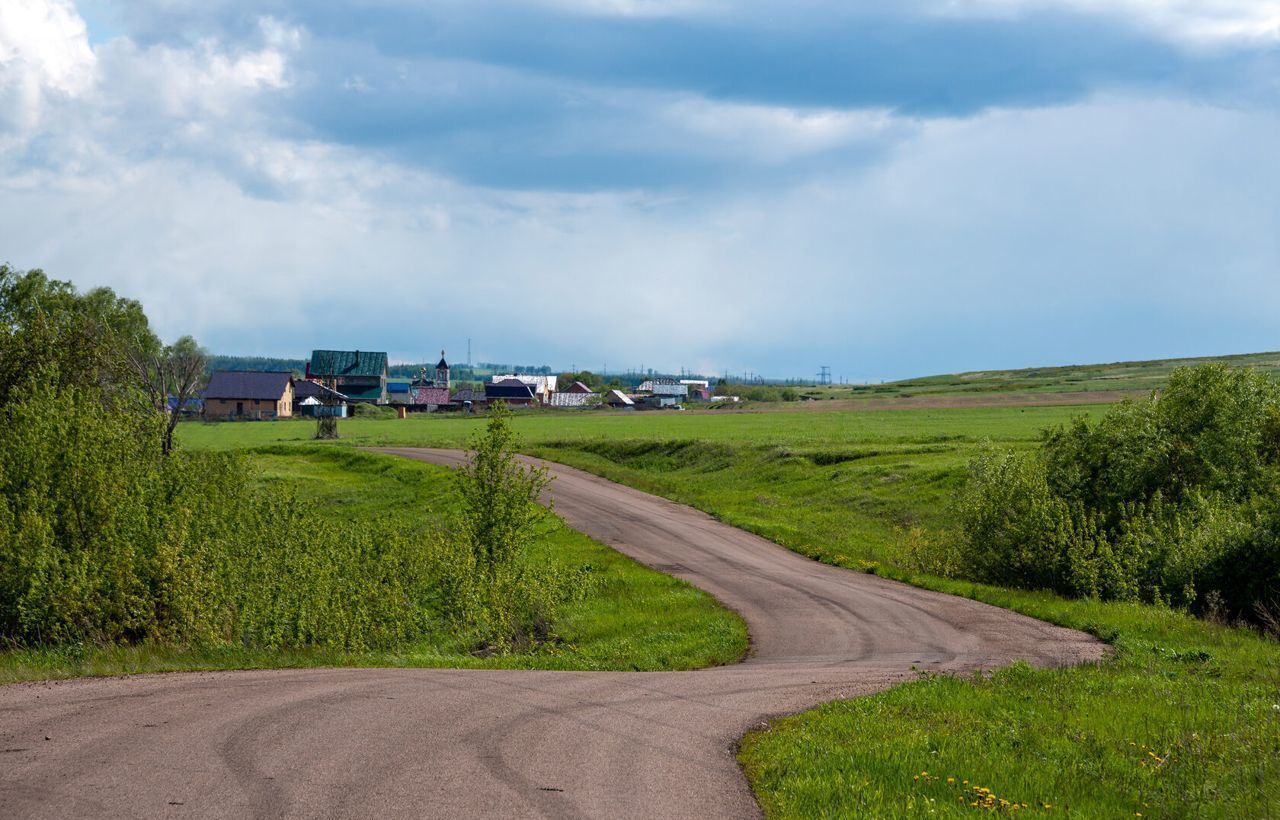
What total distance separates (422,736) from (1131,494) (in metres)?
25.8

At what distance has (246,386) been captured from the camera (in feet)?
497

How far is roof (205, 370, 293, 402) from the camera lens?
491ft

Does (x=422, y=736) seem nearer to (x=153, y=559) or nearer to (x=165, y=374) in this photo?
(x=153, y=559)

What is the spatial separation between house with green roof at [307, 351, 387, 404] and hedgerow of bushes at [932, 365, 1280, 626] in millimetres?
165121

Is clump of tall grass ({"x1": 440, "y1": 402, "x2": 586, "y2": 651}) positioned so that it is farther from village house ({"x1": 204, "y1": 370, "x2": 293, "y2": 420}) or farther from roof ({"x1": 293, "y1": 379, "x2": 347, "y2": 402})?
roof ({"x1": 293, "y1": 379, "x2": 347, "y2": 402})

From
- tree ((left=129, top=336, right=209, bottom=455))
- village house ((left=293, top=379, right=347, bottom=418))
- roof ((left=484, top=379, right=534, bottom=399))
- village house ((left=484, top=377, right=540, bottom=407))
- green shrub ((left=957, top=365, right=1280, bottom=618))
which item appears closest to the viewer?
green shrub ((left=957, top=365, right=1280, bottom=618))

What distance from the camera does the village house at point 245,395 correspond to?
149 m

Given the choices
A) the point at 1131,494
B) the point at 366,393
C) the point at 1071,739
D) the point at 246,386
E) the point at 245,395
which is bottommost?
the point at 1071,739

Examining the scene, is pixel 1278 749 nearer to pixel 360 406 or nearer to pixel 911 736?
pixel 911 736

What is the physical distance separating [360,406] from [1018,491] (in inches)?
5777

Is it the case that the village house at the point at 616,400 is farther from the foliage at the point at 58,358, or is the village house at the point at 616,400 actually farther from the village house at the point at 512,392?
the foliage at the point at 58,358

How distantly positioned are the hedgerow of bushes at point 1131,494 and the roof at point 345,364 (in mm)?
167593

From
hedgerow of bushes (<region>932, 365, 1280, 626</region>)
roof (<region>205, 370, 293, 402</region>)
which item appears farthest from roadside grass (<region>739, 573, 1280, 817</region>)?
roof (<region>205, 370, 293, 402</region>)

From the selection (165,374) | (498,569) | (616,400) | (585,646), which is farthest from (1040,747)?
(616,400)
